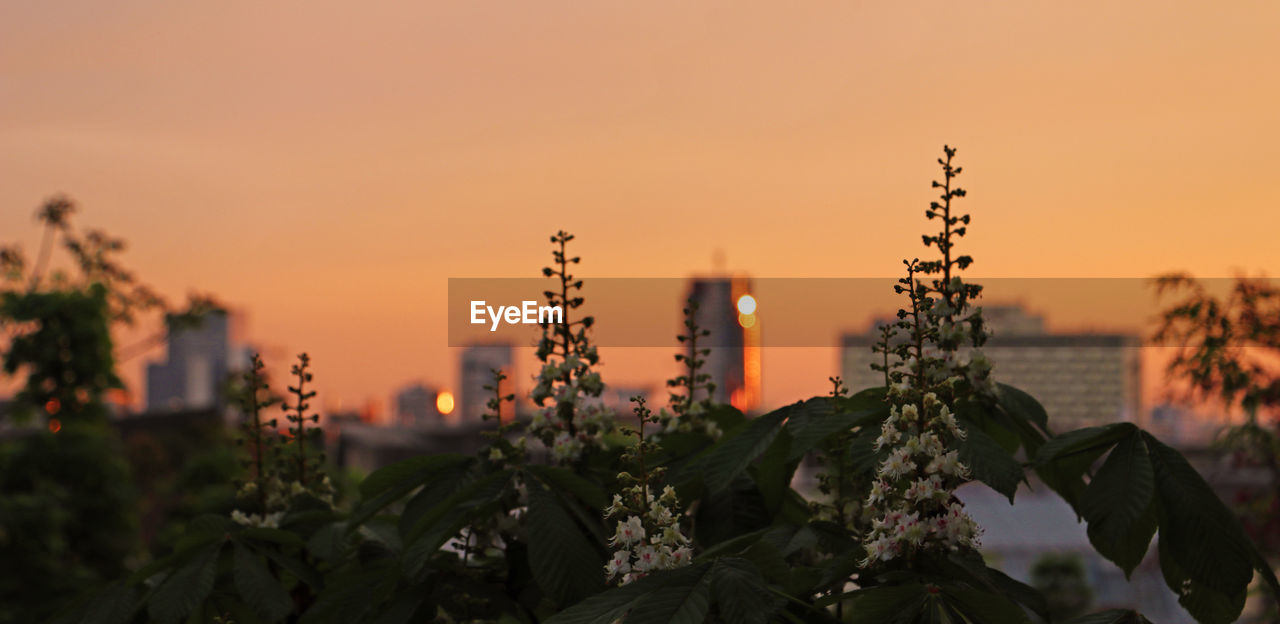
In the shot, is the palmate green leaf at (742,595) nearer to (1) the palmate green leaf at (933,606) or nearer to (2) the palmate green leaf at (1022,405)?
(1) the palmate green leaf at (933,606)

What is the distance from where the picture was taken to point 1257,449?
8828 millimetres

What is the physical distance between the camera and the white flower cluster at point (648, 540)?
274 cm

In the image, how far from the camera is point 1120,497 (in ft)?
9.52

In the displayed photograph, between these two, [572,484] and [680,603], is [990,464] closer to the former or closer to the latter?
[680,603]

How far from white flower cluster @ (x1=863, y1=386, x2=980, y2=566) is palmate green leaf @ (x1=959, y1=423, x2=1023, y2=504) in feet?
0.15

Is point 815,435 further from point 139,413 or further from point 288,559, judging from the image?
point 139,413

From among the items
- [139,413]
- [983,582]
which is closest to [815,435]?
[983,582]

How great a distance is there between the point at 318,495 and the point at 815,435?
7.37ft

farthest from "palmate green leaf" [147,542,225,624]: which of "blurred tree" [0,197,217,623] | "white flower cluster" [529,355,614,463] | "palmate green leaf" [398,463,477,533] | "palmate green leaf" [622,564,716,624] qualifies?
"blurred tree" [0,197,217,623]

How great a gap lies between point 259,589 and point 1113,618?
8.00 feet

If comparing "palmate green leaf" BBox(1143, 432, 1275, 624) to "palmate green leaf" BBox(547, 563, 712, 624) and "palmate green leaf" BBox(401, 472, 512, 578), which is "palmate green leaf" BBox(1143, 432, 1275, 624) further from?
"palmate green leaf" BBox(401, 472, 512, 578)

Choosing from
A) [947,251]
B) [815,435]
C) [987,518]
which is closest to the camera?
[815,435]

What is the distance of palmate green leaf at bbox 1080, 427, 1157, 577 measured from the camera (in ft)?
9.39

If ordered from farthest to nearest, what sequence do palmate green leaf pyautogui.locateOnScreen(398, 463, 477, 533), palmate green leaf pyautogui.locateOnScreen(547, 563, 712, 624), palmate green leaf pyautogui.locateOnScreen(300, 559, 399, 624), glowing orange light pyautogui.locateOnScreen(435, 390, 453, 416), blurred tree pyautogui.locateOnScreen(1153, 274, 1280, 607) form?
glowing orange light pyautogui.locateOnScreen(435, 390, 453, 416)
blurred tree pyautogui.locateOnScreen(1153, 274, 1280, 607)
palmate green leaf pyautogui.locateOnScreen(398, 463, 477, 533)
palmate green leaf pyautogui.locateOnScreen(300, 559, 399, 624)
palmate green leaf pyautogui.locateOnScreen(547, 563, 712, 624)
